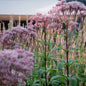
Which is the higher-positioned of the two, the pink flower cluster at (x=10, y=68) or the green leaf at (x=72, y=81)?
the pink flower cluster at (x=10, y=68)

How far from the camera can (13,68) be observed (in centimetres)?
141

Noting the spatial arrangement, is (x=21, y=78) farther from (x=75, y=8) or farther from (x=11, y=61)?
(x=75, y=8)

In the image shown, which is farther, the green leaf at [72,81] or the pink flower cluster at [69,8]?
the pink flower cluster at [69,8]

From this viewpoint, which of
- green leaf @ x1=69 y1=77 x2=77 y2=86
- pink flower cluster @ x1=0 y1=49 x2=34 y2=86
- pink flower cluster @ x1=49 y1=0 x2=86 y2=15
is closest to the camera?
pink flower cluster @ x1=0 y1=49 x2=34 y2=86

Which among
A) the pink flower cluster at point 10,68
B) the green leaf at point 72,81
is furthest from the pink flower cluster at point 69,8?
the pink flower cluster at point 10,68

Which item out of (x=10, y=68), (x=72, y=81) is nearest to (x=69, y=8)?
(x=72, y=81)

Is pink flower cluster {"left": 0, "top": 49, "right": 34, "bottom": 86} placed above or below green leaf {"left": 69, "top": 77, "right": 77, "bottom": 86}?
above

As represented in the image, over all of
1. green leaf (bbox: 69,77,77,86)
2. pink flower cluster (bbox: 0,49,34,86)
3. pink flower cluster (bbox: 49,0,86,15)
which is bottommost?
green leaf (bbox: 69,77,77,86)

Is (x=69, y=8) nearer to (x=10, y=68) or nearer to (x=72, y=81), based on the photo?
(x=72, y=81)

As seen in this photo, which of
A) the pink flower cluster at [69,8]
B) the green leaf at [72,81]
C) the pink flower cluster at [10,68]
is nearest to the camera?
the pink flower cluster at [10,68]

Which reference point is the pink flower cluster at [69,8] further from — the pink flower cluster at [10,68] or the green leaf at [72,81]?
the pink flower cluster at [10,68]

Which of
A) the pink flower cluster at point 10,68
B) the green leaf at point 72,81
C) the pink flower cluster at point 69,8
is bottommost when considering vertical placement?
the green leaf at point 72,81

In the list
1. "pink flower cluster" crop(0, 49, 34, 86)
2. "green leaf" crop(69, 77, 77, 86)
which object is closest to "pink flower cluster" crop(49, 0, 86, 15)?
"green leaf" crop(69, 77, 77, 86)

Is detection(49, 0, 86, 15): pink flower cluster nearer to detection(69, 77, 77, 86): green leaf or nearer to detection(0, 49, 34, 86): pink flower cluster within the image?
detection(69, 77, 77, 86): green leaf
